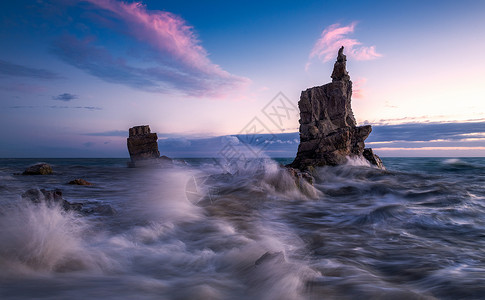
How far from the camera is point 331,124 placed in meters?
22.0

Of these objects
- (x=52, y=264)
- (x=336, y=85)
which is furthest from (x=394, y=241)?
(x=336, y=85)

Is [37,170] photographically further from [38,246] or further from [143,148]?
[143,148]

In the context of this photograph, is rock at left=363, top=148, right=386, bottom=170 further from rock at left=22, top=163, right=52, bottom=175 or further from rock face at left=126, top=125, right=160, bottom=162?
rock face at left=126, top=125, right=160, bottom=162

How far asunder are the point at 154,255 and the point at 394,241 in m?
4.46

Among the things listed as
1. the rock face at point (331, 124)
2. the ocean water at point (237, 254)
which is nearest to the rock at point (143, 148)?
the rock face at point (331, 124)

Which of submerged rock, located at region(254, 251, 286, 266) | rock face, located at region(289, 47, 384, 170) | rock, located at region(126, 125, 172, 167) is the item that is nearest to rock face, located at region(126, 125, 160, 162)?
rock, located at region(126, 125, 172, 167)

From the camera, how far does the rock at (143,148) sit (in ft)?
153

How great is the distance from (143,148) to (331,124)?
37.1 m

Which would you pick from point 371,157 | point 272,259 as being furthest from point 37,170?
point 371,157

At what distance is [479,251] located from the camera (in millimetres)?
4258

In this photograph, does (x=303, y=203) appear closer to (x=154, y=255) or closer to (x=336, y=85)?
(x=154, y=255)

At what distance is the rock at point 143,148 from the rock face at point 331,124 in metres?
31.6

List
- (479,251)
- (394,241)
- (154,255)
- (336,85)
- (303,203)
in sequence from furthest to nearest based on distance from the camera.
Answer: (336,85)
(303,203)
(394,241)
(479,251)
(154,255)

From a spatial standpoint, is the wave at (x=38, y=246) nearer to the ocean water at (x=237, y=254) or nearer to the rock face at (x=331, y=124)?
the ocean water at (x=237, y=254)
